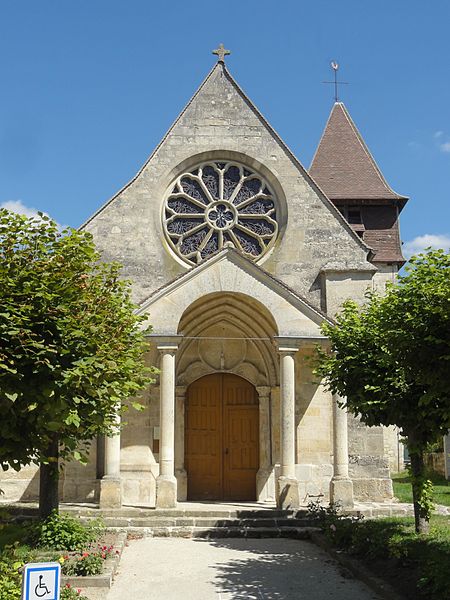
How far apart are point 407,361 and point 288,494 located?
723 cm

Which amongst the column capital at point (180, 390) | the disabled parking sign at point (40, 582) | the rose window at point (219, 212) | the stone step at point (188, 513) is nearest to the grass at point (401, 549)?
the stone step at point (188, 513)

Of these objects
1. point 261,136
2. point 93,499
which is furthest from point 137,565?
point 261,136

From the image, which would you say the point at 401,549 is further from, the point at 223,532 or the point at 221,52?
the point at 221,52

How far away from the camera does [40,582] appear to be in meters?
4.63

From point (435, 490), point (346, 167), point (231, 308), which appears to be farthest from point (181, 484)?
point (346, 167)

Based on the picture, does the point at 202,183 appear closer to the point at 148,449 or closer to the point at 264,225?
the point at 264,225

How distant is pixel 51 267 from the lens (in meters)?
8.49

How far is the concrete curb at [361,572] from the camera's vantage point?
8165 mm

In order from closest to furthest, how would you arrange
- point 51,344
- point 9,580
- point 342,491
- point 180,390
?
point 9,580 < point 51,344 < point 342,491 < point 180,390

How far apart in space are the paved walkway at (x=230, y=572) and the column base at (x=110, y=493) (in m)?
1.89

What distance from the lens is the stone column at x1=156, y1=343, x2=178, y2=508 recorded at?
46.9 feet

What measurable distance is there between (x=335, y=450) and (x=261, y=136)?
7.93m

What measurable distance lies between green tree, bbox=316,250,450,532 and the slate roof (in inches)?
470

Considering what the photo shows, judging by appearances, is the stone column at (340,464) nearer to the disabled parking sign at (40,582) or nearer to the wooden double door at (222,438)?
the wooden double door at (222,438)
